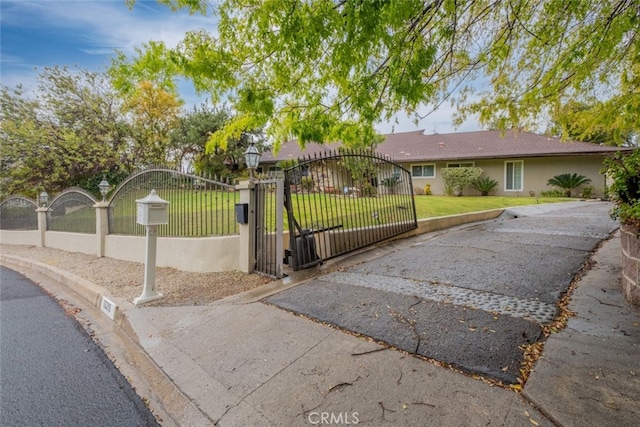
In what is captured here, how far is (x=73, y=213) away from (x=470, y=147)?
21.8 meters

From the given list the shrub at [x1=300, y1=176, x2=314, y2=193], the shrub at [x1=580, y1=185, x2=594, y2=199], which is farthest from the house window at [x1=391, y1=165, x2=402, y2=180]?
the shrub at [x1=580, y1=185, x2=594, y2=199]

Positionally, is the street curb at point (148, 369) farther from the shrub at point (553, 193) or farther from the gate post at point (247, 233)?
the shrub at point (553, 193)

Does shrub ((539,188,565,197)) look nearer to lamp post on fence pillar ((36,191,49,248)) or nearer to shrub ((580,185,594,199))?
shrub ((580,185,594,199))

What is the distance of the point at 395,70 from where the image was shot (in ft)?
10.4

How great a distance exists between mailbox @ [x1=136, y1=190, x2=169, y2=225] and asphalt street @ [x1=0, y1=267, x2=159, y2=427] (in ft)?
5.26

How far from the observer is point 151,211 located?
4.43 metres

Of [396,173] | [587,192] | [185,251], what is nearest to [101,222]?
[185,251]

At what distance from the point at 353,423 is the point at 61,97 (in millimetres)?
23262

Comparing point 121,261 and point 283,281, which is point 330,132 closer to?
point 283,281

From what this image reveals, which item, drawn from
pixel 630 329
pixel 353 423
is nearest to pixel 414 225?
pixel 630 329

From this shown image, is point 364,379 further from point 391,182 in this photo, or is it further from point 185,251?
point 391,182

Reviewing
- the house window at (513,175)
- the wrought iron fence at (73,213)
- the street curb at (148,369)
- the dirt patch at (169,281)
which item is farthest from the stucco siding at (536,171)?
the street curb at (148,369)
